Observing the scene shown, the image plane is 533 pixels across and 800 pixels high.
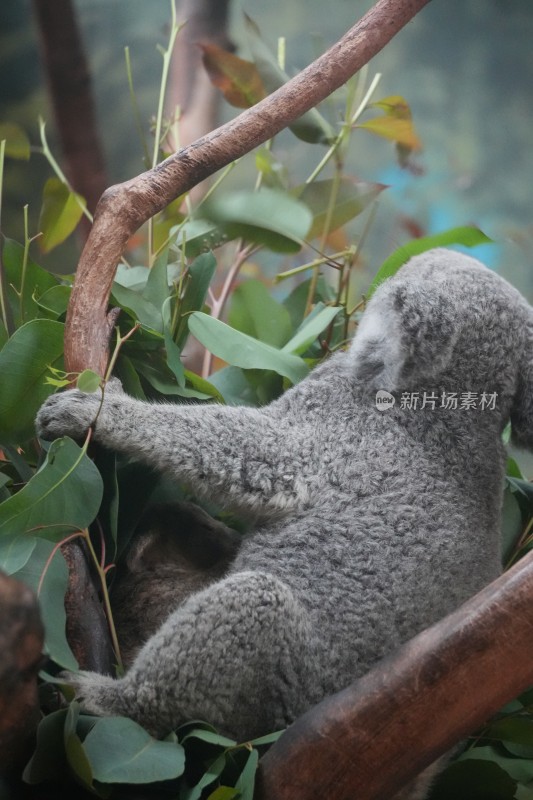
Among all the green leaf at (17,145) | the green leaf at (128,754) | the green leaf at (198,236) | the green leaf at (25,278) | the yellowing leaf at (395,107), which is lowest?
the green leaf at (128,754)

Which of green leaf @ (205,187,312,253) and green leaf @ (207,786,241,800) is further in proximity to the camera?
green leaf @ (205,187,312,253)

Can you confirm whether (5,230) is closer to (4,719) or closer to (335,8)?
(335,8)

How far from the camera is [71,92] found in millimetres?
3625

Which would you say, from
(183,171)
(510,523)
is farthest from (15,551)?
(510,523)

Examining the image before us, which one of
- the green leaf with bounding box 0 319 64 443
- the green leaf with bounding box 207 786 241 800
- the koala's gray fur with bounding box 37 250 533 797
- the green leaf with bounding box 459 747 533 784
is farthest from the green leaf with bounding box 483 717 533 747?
the green leaf with bounding box 0 319 64 443

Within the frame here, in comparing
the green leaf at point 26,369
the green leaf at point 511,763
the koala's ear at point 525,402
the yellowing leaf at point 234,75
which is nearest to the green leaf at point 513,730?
the green leaf at point 511,763

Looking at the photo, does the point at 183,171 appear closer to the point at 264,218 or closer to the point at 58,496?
the point at 264,218

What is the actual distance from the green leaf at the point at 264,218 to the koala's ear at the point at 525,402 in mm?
599

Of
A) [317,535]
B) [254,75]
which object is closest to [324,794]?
[317,535]

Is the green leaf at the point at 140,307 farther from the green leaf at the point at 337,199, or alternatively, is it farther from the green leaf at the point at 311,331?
the green leaf at the point at 337,199

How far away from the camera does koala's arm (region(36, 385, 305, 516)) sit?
5.03ft

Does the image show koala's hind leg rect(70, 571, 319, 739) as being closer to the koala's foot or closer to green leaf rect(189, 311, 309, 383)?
the koala's foot

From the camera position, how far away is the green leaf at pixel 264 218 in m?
1.93

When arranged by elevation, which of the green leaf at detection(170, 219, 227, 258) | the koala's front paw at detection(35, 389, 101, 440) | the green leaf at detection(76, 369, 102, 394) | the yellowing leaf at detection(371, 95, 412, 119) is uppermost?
the yellowing leaf at detection(371, 95, 412, 119)
